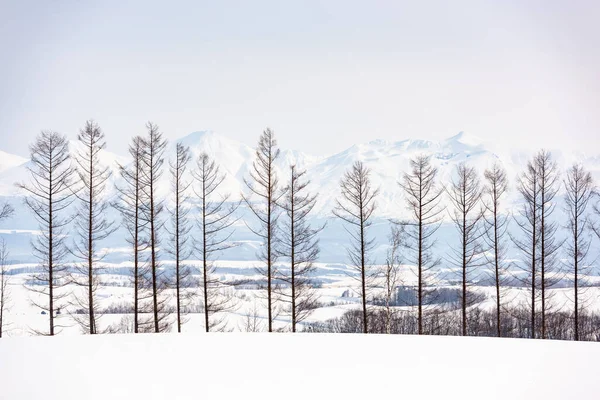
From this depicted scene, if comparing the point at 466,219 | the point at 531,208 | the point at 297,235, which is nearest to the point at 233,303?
the point at 297,235

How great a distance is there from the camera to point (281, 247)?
23984 millimetres

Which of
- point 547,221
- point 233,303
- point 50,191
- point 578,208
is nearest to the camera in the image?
point 50,191

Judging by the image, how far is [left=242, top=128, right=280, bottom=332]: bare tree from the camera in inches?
896

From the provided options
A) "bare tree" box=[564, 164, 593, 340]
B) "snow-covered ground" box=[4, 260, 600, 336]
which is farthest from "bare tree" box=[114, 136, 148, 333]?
"bare tree" box=[564, 164, 593, 340]

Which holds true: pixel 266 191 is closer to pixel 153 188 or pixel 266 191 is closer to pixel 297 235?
pixel 297 235

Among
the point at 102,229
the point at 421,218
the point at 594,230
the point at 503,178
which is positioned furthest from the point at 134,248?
the point at 594,230

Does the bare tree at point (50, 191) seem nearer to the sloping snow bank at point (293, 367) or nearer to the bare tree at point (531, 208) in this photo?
the sloping snow bank at point (293, 367)

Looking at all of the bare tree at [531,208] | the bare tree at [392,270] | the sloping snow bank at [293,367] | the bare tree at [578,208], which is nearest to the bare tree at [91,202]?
the sloping snow bank at [293,367]

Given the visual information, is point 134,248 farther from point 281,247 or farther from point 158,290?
point 281,247

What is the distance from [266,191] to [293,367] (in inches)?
429

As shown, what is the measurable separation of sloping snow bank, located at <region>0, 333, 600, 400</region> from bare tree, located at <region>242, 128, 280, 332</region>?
5681mm

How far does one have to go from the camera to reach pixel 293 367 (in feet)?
44.0

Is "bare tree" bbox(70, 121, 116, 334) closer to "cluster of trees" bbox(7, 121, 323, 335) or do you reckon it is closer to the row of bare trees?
"cluster of trees" bbox(7, 121, 323, 335)

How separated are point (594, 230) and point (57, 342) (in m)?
21.5
